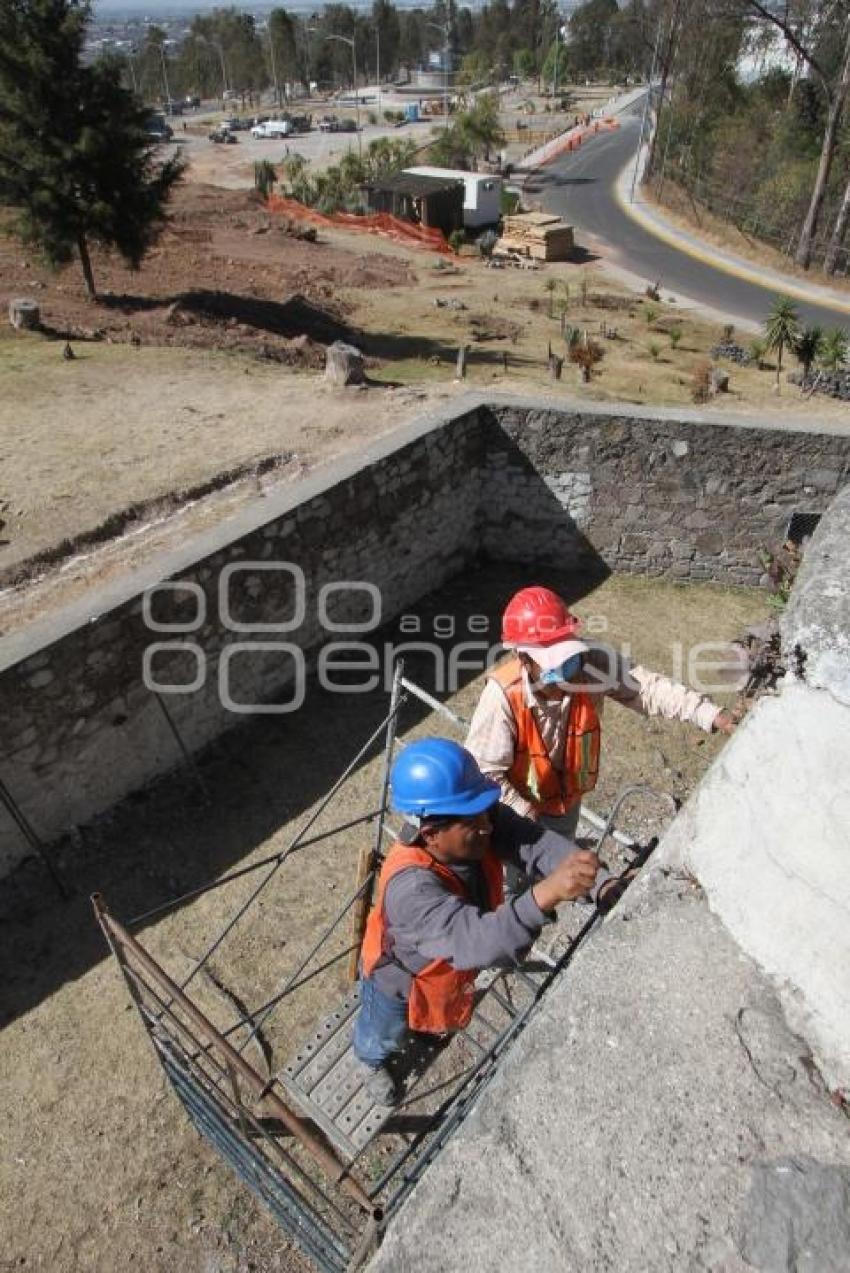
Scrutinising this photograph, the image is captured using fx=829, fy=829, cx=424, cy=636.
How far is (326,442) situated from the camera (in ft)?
31.2

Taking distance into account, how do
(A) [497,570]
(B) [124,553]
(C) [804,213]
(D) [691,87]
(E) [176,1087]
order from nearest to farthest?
(E) [176,1087], (B) [124,553], (A) [497,570], (C) [804,213], (D) [691,87]

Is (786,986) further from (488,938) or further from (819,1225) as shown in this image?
(488,938)

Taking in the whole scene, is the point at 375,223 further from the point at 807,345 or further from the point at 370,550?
the point at 370,550

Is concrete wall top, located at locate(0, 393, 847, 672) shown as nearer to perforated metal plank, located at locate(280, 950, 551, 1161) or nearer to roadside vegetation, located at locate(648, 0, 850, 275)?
perforated metal plank, located at locate(280, 950, 551, 1161)

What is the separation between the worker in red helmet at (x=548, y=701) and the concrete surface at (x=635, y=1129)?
1.62 meters

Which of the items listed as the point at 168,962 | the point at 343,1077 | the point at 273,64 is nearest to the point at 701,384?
the point at 168,962

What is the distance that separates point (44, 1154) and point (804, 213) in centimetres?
3484

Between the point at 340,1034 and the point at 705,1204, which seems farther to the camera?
the point at 340,1034

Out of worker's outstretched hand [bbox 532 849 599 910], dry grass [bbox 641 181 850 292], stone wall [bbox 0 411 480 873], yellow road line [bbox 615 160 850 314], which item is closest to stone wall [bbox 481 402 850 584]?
stone wall [bbox 0 411 480 873]

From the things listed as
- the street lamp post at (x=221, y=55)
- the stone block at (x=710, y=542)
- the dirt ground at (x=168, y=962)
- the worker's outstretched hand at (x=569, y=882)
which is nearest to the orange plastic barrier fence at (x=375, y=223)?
the stone block at (x=710, y=542)

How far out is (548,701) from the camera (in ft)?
13.0

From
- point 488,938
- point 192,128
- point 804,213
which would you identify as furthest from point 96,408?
point 192,128

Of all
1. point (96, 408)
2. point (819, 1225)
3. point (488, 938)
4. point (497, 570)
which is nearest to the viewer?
point (819, 1225)

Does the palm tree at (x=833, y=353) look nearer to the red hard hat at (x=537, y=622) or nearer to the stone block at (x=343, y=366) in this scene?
the stone block at (x=343, y=366)
